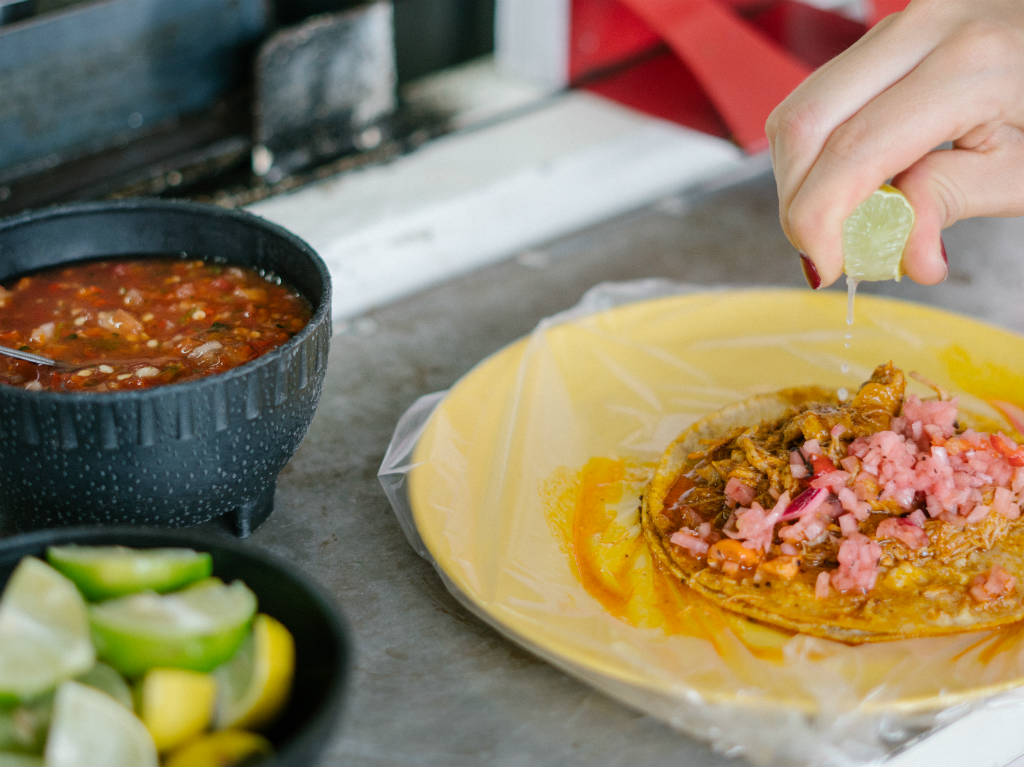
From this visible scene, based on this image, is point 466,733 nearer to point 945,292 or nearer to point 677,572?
point 677,572

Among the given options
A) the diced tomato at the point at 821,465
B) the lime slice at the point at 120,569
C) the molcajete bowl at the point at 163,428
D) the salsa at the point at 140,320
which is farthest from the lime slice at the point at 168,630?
the diced tomato at the point at 821,465

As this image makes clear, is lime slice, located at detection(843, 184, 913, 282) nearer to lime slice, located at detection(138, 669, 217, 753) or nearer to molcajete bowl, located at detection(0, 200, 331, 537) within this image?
molcajete bowl, located at detection(0, 200, 331, 537)

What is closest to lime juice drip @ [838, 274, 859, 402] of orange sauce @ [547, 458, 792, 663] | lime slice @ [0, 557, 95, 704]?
orange sauce @ [547, 458, 792, 663]

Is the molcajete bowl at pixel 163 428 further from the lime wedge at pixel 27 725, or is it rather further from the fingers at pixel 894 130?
the fingers at pixel 894 130

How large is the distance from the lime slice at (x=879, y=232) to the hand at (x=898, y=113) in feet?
0.04

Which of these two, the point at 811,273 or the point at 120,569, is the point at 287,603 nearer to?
the point at 120,569

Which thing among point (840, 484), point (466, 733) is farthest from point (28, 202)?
point (840, 484)

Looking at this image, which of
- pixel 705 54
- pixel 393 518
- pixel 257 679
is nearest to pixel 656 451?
pixel 393 518

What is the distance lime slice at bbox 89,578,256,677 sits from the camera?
911 mm

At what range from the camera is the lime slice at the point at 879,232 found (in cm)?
132

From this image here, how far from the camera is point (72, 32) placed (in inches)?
75.9

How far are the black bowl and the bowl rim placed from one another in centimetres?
15

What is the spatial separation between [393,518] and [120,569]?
0.56 m

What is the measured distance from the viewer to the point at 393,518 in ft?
4.86
